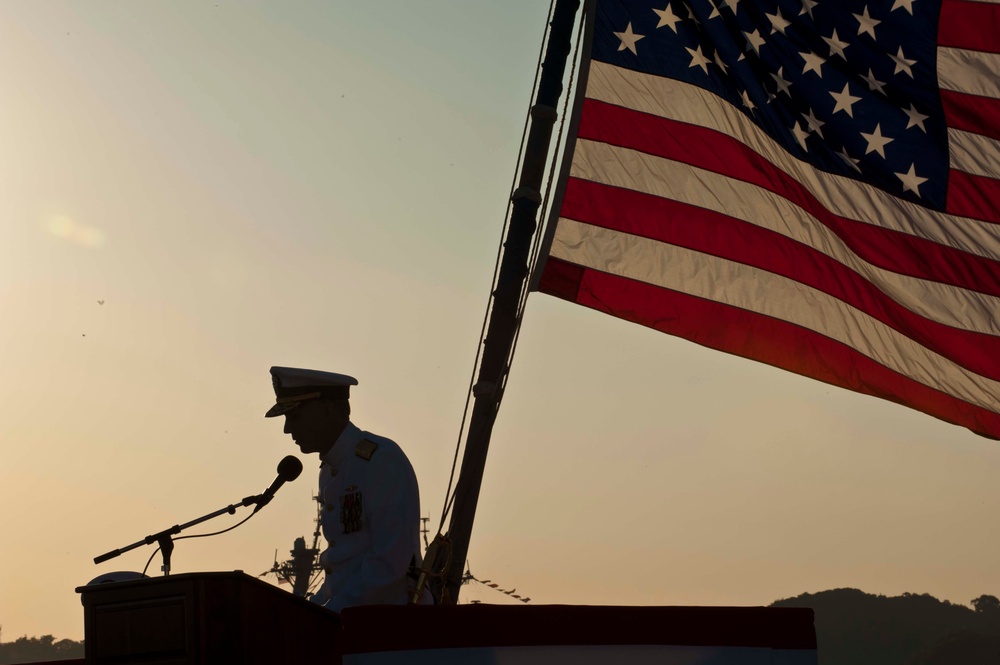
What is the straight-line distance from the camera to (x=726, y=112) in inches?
283

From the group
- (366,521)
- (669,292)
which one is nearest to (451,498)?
(366,521)

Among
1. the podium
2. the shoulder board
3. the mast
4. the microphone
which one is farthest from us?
the mast

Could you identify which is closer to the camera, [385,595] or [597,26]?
[385,595]

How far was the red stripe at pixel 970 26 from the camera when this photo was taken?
7027 mm

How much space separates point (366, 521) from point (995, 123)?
170 inches

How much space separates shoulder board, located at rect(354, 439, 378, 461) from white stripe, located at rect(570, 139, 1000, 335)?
2.50m

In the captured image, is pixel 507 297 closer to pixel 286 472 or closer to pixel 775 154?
pixel 286 472

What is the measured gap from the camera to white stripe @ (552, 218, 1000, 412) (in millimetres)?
7000

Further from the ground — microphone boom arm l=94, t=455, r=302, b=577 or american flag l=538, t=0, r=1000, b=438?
american flag l=538, t=0, r=1000, b=438

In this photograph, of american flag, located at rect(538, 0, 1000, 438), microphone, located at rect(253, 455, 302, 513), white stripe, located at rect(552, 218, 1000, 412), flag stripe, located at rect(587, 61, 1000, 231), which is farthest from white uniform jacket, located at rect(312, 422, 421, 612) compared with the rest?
flag stripe, located at rect(587, 61, 1000, 231)

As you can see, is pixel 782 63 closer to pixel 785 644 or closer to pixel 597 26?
pixel 597 26

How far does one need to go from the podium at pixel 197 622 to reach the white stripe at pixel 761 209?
144 inches

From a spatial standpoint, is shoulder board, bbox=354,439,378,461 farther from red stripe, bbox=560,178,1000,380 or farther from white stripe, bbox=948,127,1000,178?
white stripe, bbox=948,127,1000,178

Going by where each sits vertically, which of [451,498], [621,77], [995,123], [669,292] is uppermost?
[621,77]
